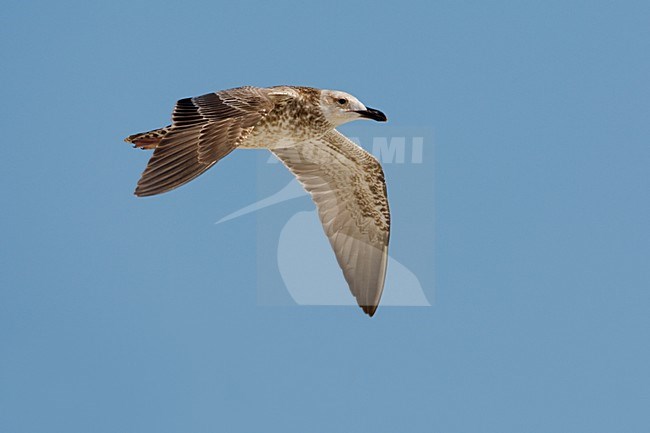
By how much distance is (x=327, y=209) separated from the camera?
12.2 metres

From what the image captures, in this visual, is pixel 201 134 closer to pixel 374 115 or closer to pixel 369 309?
pixel 374 115

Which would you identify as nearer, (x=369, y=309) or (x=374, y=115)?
(x=374, y=115)

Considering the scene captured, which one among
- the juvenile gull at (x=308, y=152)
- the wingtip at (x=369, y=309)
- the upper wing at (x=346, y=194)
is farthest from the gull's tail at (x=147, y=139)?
the wingtip at (x=369, y=309)

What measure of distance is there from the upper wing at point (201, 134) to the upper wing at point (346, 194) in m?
1.69

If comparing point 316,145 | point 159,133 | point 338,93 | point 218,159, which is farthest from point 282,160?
point 218,159

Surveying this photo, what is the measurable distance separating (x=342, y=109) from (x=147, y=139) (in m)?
1.84

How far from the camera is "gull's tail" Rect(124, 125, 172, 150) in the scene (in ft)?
32.8

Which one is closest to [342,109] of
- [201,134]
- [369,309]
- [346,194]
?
[346,194]

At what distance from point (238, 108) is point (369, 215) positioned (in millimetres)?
2724

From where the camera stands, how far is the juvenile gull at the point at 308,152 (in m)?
9.05

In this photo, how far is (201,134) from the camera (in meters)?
9.27

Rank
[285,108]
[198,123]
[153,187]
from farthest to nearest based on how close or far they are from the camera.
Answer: [285,108] < [198,123] < [153,187]

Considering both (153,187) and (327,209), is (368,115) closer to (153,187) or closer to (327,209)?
(327,209)

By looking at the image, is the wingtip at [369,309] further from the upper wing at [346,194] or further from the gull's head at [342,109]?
the gull's head at [342,109]
